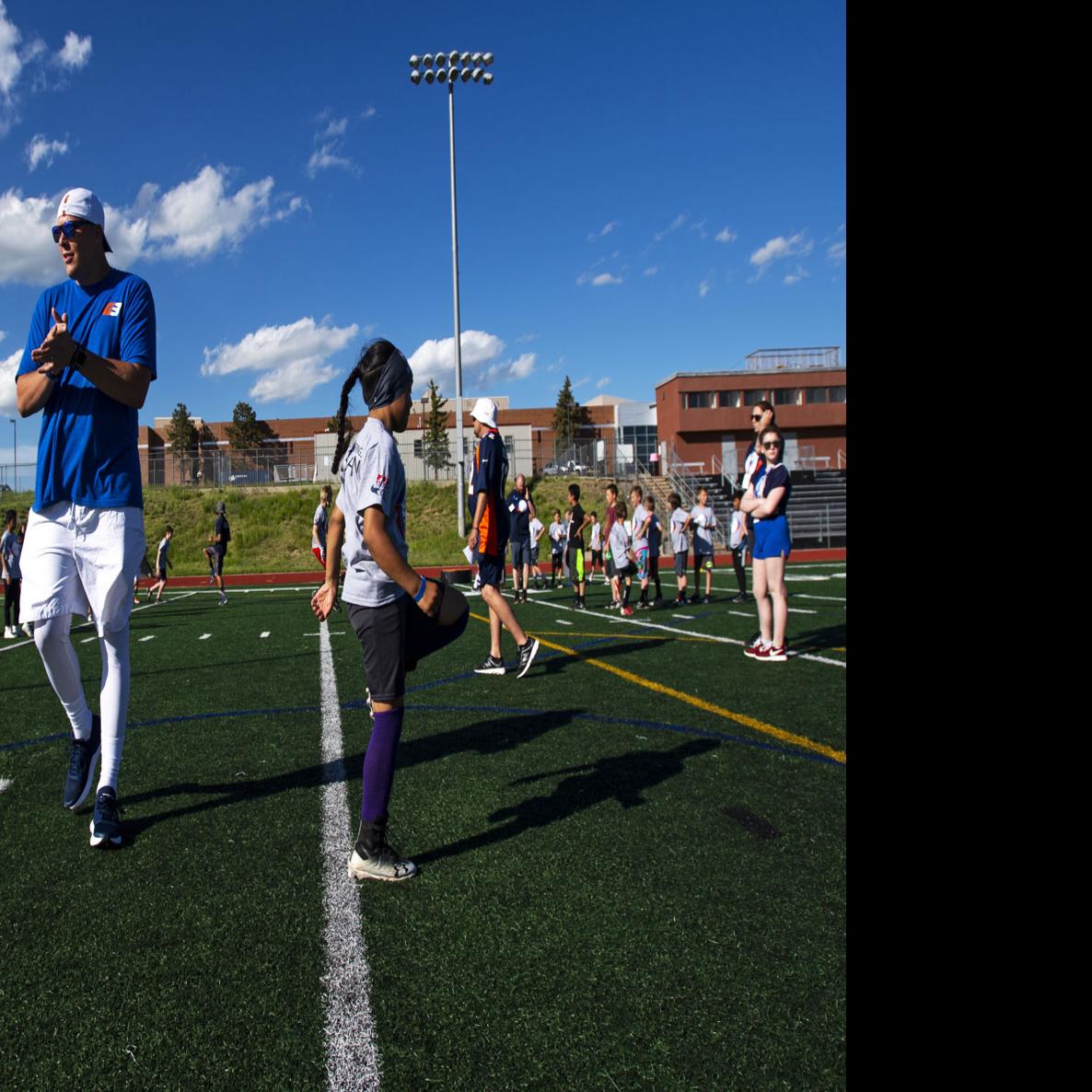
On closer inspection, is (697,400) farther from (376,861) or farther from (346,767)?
(376,861)

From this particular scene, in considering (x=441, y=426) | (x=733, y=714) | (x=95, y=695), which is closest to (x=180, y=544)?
(x=441, y=426)

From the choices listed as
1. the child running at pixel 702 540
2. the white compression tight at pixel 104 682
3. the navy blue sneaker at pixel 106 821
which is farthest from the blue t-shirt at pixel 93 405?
the child running at pixel 702 540

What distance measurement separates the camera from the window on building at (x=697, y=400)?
5638 centimetres

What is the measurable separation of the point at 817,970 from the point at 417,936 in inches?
45.1

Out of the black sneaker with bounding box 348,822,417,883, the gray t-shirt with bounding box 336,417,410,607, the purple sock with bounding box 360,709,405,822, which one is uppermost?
the gray t-shirt with bounding box 336,417,410,607

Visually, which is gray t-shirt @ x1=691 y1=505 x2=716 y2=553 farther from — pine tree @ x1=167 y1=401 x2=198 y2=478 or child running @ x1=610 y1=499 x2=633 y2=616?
pine tree @ x1=167 y1=401 x2=198 y2=478

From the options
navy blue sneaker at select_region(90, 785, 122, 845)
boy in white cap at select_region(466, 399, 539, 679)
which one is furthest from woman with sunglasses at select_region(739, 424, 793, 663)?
navy blue sneaker at select_region(90, 785, 122, 845)

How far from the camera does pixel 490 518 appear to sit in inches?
291

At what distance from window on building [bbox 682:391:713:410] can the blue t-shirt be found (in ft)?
178

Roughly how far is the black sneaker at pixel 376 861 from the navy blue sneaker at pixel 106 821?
1046 mm

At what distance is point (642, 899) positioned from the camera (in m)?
2.82

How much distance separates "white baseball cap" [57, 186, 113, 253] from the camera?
3.47 meters
